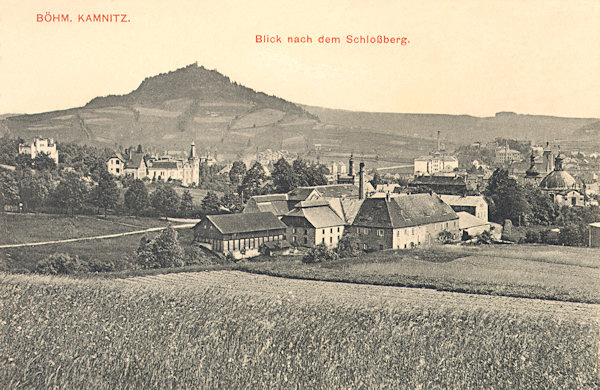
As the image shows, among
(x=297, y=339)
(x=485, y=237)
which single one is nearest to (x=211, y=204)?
(x=297, y=339)

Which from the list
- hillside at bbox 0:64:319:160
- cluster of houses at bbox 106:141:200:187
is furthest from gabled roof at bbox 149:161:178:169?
hillside at bbox 0:64:319:160

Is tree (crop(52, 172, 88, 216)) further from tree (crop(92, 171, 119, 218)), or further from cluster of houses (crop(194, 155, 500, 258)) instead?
cluster of houses (crop(194, 155, 500, 258))

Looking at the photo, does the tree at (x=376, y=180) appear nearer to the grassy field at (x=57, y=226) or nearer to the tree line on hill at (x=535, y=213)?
the tree line on hill at (x=535, y=213)

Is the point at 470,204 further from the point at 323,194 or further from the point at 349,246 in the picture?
the point at 323,194

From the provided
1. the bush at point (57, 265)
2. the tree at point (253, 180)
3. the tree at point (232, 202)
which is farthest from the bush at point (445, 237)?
the bush at point (57, 265)

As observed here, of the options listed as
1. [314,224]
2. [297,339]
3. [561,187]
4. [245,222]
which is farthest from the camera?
[245,222]
